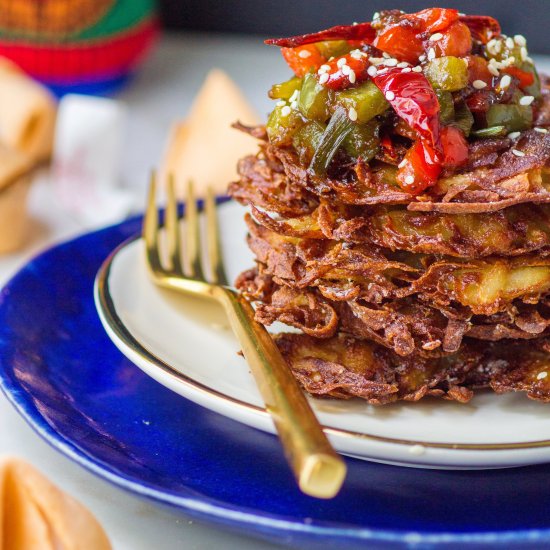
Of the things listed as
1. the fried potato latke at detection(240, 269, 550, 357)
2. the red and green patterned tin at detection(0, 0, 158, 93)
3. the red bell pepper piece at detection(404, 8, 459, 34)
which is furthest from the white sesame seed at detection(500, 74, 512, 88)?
the red and green patterned tin at detection(0, 0, 158, 93)

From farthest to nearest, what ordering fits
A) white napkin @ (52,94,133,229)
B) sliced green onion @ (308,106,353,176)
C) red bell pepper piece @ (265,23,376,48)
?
white napkin @ (52,94,133,229)
red bell pepper piece @ (265,23,376,48)
sliced green onion @ (308,106,353,176)

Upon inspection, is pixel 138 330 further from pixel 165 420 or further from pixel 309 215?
pixel 309 215

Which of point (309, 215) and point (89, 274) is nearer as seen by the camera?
point (309, 215)

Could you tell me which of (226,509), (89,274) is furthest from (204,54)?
(226,509)

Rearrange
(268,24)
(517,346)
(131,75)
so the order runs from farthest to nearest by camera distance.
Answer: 1. (268,24)
2. (131,75)
3. (517,346)

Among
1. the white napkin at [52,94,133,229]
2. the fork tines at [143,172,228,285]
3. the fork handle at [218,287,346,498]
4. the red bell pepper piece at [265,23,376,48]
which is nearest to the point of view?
the fork handle at [218,287,346,498]

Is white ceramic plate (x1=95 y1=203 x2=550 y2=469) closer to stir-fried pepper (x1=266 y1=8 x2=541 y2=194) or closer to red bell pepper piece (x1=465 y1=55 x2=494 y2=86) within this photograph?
stir-fried pepper (x1=266 y1=8 x2=541 y2=194)

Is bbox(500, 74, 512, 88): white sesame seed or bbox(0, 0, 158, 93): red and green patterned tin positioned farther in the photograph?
bbox(0, 0, 158, 93): red and green patterned tin
